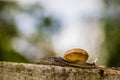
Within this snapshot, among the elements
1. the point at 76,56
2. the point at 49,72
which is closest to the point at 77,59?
the point at 76,56

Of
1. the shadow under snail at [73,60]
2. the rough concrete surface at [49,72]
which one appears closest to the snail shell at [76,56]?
the shadow under snail at [73,60]

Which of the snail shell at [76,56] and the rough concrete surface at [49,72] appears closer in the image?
the rough concrete surface at [49,72]

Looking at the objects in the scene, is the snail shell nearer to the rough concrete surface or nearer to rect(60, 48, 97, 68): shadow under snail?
rect(60, 48, 97, 68): shadow under snail

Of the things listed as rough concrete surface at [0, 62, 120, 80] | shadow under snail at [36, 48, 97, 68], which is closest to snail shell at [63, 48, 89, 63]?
shadow under snail at [36, 48, 97, 68]

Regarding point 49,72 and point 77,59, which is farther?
point 77,59

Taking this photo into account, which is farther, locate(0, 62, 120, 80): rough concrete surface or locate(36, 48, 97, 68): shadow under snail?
locate(36, 48, 97, 68): shadow under snail

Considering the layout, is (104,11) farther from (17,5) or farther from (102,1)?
(17,5)

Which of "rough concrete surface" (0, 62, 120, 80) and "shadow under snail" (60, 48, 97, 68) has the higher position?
"shadow under snail" (60, 48, 97, 68)

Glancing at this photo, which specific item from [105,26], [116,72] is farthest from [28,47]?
[116,72]

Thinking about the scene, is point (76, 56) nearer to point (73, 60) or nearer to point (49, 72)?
point (73, 60)

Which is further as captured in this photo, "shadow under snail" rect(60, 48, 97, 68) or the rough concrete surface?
"shadow under snail" rect(60, 48, 97, 68)

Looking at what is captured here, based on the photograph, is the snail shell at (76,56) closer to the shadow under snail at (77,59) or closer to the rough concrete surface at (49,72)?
the shadow under snail at (77,59)
